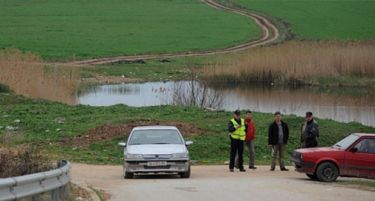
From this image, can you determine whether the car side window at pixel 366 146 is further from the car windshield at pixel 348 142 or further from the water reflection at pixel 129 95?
the water reflection at pixel 129 95

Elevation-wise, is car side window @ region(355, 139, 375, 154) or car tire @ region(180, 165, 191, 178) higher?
car side window @ region(355, 139, 375, 154)

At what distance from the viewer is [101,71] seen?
73250 millimetres

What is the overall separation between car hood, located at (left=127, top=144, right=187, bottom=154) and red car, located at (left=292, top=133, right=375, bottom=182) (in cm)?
311

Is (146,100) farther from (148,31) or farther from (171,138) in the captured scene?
(148,31)

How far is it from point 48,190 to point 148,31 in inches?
3249

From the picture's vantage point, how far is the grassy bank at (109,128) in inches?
1214

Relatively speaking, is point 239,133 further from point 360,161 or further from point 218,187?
point 218,187

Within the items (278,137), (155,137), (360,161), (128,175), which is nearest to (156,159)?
(128,175)

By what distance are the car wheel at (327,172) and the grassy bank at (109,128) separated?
6.62 m

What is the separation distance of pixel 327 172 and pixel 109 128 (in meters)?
11.3

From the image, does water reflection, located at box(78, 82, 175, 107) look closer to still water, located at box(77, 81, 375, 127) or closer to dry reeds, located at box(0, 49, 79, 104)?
still water, located at box(77, 81, 375, 127)

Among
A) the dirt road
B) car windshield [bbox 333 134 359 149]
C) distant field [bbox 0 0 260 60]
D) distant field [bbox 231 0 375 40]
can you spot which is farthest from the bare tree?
distant field [bbox 231 0 375 40]

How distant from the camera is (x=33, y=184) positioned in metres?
14.5

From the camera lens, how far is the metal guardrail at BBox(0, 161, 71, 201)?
13087 millimetres
